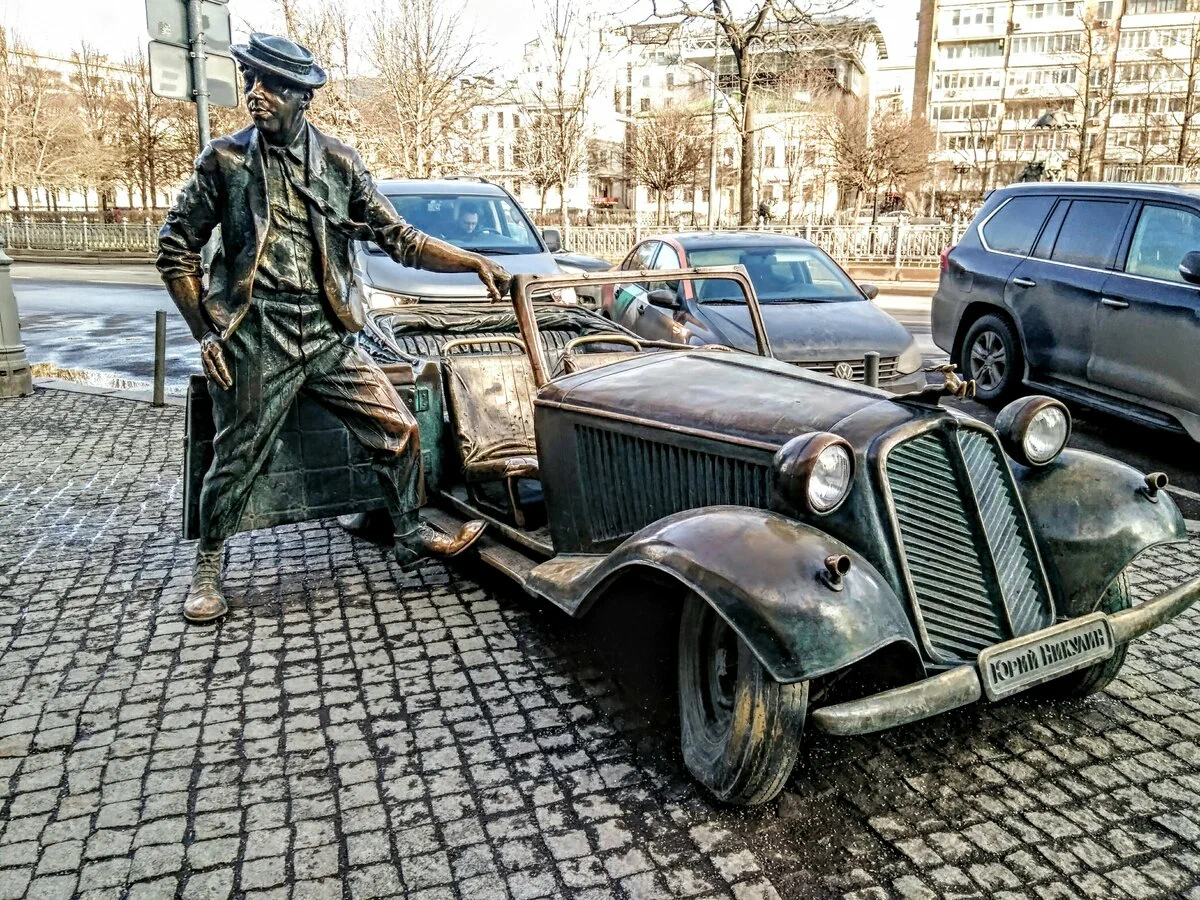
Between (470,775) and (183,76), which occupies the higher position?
(183,76)

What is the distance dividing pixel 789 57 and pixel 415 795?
22575 millimetres

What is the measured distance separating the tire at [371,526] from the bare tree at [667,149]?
1753 inches

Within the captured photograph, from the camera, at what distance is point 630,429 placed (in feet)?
11.9

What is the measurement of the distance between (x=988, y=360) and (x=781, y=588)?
665cm

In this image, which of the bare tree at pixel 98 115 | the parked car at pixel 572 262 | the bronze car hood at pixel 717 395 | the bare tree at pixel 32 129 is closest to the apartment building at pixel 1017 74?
the bare tree at pixel 98 115

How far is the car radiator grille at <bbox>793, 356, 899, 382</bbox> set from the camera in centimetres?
810

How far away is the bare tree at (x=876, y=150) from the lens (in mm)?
42969

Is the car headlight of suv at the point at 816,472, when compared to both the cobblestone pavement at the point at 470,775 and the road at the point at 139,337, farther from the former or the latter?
the road at the point at 139,337

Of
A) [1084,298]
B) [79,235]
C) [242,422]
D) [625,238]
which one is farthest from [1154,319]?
[79,235]

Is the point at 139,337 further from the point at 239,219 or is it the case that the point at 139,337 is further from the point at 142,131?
the point at 142,131

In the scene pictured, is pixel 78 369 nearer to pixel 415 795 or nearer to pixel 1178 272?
pixel 415 795

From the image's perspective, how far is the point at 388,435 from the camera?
14.7ft

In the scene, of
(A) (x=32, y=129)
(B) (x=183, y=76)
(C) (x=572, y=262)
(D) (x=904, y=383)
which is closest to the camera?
(B) (x=183, y=76)

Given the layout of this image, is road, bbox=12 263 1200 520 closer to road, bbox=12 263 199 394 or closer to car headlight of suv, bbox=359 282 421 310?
road, bbox=12 263 199 394
